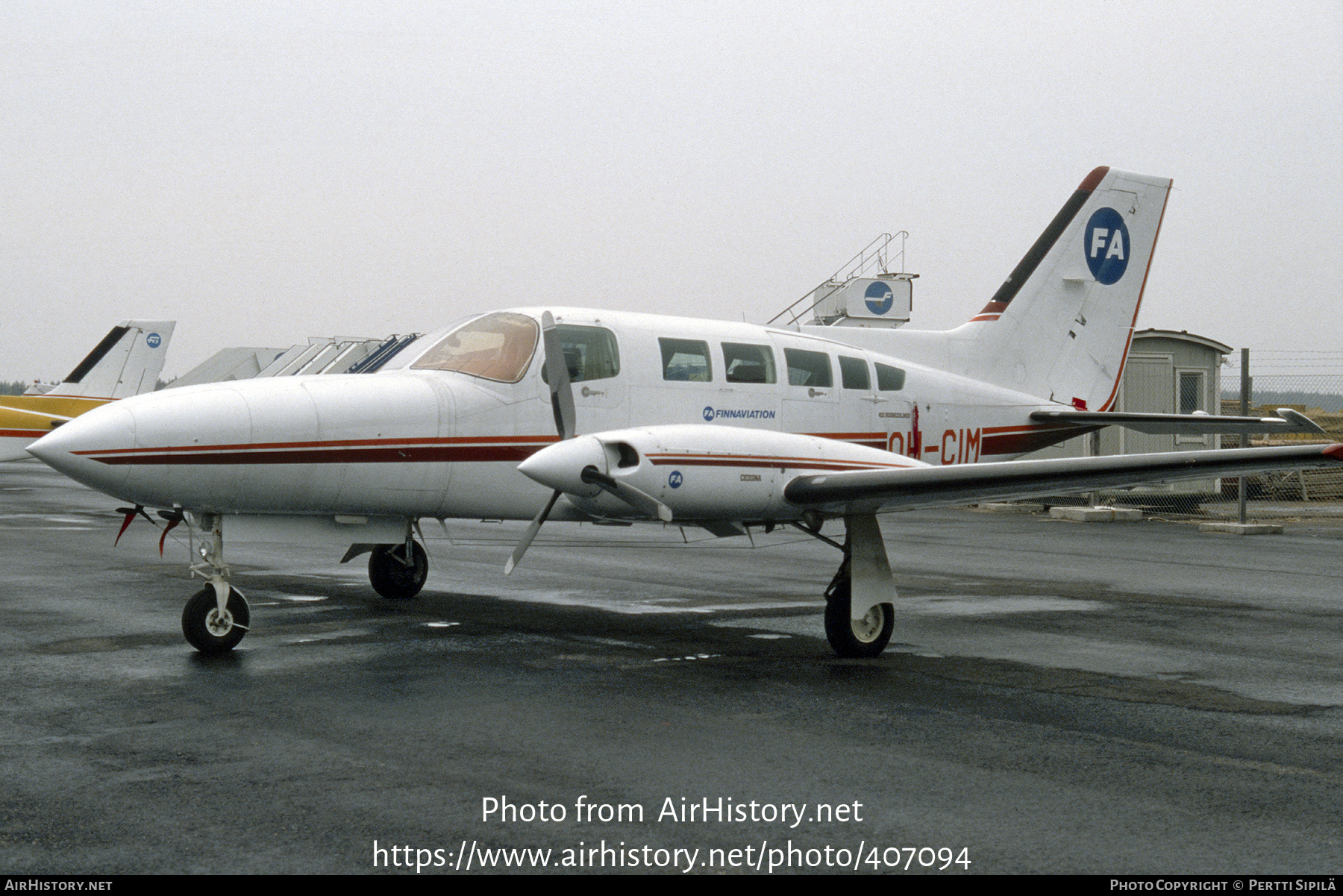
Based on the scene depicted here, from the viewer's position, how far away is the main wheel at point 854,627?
926 cm

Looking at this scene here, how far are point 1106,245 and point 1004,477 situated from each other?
6.20 meters

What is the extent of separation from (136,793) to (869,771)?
337 centimetres

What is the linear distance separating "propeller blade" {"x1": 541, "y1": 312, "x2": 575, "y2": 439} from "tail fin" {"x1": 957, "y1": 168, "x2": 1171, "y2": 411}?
17.7ft

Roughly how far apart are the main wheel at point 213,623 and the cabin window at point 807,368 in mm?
5031

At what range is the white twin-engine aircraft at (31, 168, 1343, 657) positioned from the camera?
8.36 m

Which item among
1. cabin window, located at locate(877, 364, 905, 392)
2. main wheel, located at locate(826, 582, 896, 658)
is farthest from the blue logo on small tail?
main wheel, located at locate(826, 582, 896, 658)

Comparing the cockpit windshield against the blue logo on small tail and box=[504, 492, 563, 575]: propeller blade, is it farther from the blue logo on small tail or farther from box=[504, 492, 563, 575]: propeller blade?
the blue logo on small tail

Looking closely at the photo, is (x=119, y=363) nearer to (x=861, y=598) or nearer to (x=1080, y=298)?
(x=1080, y=298)

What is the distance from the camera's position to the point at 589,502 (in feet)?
28.0

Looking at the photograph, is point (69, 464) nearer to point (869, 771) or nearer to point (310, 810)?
point (310, 810)

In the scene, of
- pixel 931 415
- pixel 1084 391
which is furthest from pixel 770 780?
pixel 1084 391

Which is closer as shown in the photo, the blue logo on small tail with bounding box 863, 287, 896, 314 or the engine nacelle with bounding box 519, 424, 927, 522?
the engine nacelle with bounding box 519, 424, 927, 522

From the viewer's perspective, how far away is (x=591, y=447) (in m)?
8.33

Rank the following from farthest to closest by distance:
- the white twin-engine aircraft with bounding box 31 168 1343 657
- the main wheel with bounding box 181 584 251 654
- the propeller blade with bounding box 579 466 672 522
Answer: the main wheel with bounding box 181 584 251 654 → the white twin-engine aircraft with bounding box 31 168 1343 657 → the propeller blade with bounding box 579 466 672 522
